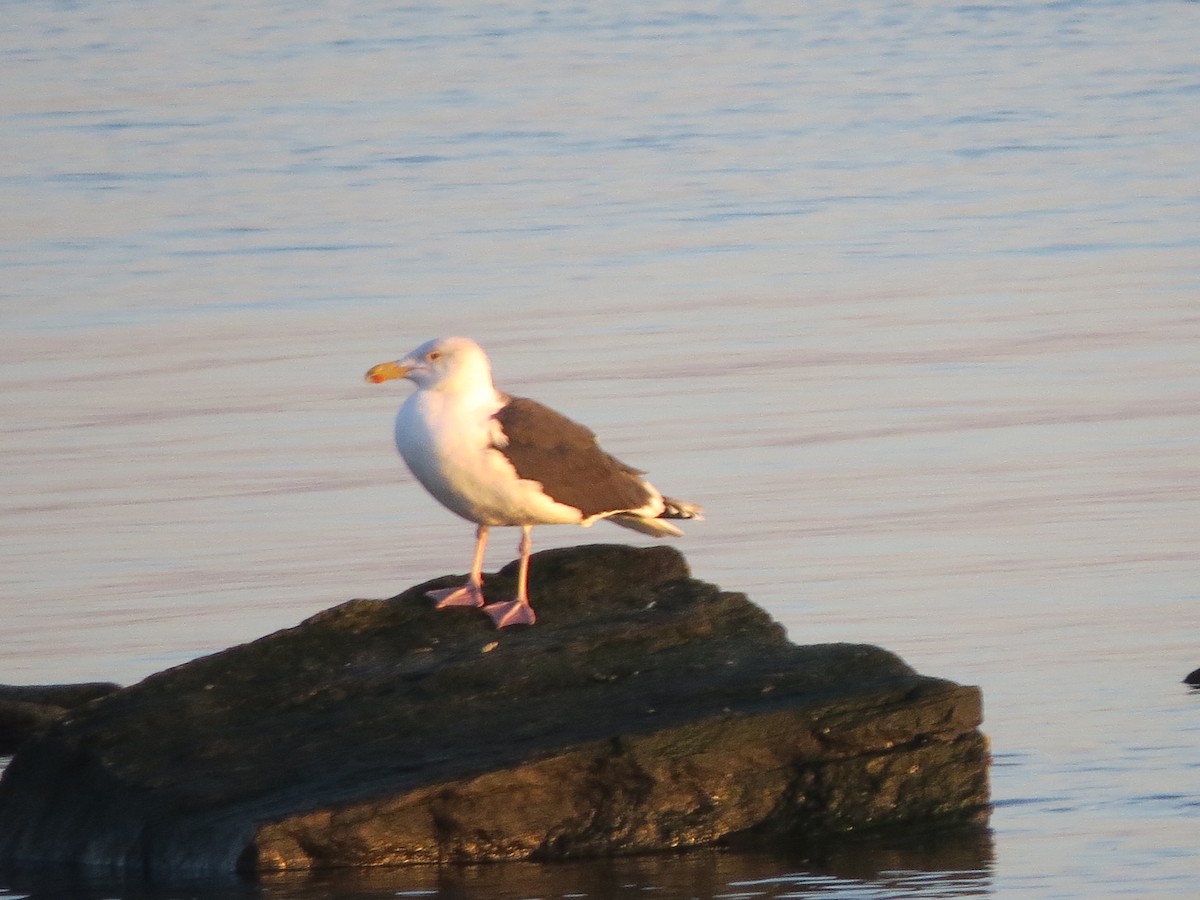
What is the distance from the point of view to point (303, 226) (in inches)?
1017

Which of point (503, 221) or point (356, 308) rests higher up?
point (503, 221)

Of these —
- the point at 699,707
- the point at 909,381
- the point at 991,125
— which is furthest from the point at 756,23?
the point at 699,707

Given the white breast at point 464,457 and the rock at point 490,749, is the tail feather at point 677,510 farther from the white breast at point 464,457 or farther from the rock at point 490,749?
the white breast at point 464,457

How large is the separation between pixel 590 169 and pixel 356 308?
9.48 m

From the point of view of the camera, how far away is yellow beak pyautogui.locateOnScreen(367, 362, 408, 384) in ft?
31.0

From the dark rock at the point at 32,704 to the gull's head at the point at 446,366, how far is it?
2089mm

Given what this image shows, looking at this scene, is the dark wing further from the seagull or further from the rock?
the rock

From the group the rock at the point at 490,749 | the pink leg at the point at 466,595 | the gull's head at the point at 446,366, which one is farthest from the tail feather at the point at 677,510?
the gull's head at the point at 446,366

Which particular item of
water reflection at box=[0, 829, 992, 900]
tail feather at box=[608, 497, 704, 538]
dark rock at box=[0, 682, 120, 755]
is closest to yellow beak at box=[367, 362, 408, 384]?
tail feather at box=[608, 497, 704, 538]

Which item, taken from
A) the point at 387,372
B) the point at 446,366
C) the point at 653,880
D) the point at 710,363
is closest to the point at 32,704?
the point at 387,372

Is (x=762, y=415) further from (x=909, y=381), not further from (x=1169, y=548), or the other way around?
(x=1169, y=548)

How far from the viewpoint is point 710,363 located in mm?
17844

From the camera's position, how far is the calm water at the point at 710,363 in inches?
431

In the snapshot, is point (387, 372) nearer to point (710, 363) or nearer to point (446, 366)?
point (446, 366)
